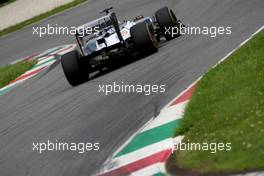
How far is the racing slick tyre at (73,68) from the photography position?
15.0m

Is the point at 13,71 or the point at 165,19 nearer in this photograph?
the point at 165,19

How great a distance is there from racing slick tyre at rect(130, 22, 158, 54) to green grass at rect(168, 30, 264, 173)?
2.97 meters

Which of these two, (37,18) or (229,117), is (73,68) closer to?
(229,117)

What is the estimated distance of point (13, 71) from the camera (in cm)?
2078

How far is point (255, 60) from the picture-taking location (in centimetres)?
1111

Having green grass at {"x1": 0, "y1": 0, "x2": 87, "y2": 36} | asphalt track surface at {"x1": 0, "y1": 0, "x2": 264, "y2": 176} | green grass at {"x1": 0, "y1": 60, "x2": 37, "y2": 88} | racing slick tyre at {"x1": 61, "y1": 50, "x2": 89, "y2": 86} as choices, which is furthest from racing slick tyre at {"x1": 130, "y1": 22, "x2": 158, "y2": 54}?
green grass at {"x1": 0, "y1": 0, "x2": 87, "y2": 36}

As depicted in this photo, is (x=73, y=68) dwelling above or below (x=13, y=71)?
above

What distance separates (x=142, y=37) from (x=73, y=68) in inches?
60.7

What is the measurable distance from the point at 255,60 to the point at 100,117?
101 inches

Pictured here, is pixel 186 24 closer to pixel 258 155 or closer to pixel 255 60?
pixel 255 60

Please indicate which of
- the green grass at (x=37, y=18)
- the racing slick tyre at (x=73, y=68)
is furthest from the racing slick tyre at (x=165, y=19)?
the green grass at (x=37, y=18)

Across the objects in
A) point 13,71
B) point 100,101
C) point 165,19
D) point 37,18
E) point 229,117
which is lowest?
point 37,18

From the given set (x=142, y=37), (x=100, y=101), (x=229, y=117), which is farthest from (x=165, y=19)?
(x=229, y=117)

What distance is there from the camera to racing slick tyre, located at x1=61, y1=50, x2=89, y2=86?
1502 cm
